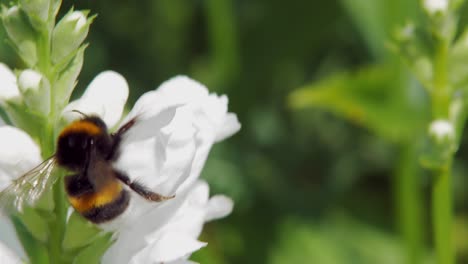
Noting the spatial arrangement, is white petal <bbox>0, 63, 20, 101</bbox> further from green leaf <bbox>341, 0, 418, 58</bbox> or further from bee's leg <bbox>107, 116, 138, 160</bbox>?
green leaf <bbox>341, 0, 418, 58</bbox>

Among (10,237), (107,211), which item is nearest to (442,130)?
(107,211)

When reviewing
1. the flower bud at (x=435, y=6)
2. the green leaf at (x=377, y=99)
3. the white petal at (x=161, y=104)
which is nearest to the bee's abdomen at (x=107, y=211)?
the white petal at (x=161, y=104)

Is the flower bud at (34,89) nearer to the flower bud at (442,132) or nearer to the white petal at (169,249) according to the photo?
the white petal at (169,249)

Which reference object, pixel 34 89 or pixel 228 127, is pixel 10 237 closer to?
pixel 34 89

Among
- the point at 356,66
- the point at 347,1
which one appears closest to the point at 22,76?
the point at 347,1

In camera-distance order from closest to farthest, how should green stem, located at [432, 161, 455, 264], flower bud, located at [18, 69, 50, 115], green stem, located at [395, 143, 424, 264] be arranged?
flower bud, located at [18, 69, 50, 115] < green stem, located at [432, 161, 455, 264] < green stem, located at [395, 143, 424, 264]

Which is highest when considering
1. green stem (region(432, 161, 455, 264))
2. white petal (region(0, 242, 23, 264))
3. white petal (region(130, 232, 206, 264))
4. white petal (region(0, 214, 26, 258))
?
green stem (region(432, 161, 455, 264))

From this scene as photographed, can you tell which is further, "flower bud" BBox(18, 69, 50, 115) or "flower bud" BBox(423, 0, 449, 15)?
"flower bud" BBox(423, 0, 449, 15)

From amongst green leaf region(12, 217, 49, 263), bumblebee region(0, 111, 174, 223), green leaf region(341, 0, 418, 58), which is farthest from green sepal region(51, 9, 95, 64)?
green leaf region(341, 0, 418, 58)
